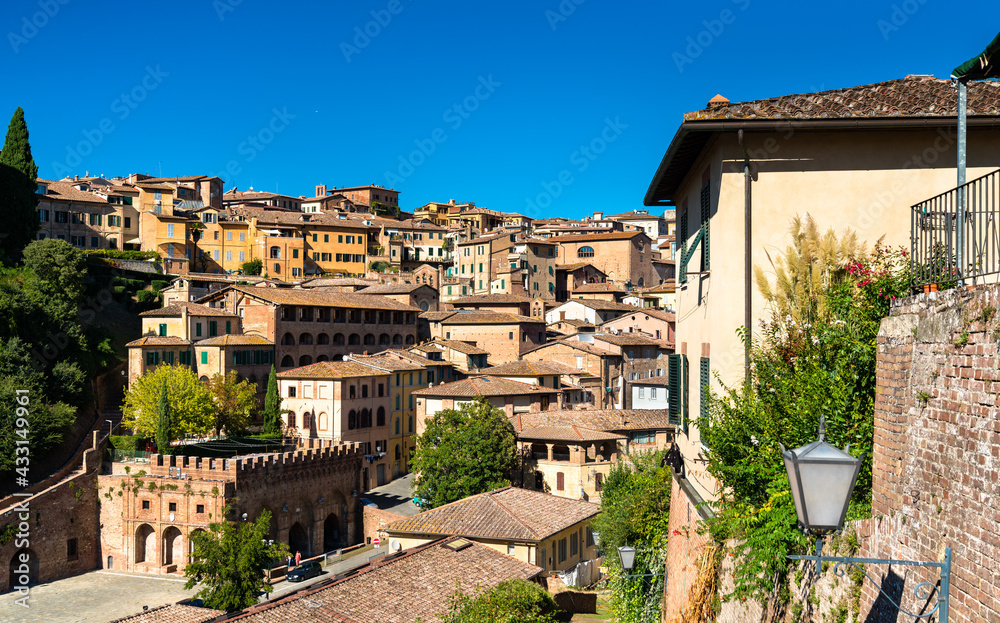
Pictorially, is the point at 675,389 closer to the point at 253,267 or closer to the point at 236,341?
the point at 236,341

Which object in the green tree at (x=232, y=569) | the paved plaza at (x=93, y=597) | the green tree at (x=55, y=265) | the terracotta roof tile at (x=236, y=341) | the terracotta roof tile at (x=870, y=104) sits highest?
the green tree at (x=55, y=265)

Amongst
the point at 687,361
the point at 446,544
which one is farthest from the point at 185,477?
the point at 687,361

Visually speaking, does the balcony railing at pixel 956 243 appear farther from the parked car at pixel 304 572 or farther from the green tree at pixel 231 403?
the green tree at pixel 231 403

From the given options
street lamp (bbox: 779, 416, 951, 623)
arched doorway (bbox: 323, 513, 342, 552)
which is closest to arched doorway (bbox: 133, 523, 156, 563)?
arched doorway (bbox: 323, 513, 342, 552)

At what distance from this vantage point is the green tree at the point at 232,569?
33.7 meters

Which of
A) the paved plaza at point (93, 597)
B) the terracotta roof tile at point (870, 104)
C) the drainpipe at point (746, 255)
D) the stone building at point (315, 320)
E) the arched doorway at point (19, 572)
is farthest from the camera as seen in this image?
the stone building at point (315, 320)

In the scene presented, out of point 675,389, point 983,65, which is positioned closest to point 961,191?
point 983,65

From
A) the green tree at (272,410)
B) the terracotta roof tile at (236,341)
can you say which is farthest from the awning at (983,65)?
the terracotta roof tile at (236,341)

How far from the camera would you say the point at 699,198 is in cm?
1167

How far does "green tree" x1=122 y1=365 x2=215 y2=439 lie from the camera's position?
4869 centimetres

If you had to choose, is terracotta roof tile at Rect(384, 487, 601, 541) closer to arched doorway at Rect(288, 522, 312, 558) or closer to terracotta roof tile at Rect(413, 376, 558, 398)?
arched doorway at Rect(288, 522, 312, 558)

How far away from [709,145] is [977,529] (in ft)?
20.8

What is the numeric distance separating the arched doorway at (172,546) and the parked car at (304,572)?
620cm

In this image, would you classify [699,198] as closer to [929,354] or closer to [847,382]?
[847,382]
